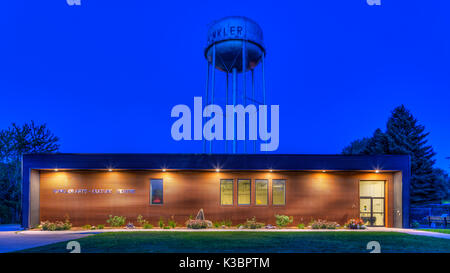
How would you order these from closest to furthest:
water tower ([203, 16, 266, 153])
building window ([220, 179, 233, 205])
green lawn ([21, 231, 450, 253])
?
green lawn ([21, 231, 450, 253]) → building window ([220, 179, 233, 205]) → water tower ([203, 16, 266, 153])

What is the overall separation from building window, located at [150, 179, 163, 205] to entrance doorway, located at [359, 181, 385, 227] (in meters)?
12.2

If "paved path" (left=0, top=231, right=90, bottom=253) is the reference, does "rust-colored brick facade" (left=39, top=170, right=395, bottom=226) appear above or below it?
above

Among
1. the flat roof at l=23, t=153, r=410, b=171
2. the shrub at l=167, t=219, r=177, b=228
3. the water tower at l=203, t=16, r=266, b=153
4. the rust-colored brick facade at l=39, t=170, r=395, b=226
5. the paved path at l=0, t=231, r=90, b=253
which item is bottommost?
the shrub at l=167, t=219, r=177, b=228

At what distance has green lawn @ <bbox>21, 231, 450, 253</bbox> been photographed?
36.7 feet

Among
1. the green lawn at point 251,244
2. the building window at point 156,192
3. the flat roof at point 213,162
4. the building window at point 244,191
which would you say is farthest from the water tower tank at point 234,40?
the green lawn at point 251,244

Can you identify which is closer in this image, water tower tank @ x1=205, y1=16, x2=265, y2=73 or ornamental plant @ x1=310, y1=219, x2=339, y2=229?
ornamental plant @ x1=310, y1=219, x2=339, y2=229

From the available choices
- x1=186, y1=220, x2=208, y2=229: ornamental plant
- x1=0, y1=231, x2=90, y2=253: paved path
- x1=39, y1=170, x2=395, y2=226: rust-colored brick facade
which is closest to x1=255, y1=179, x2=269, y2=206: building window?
x1=39, y1=170, x2=395, y2=226: rust-colored brick facade

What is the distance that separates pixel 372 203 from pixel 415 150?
20.8 meters

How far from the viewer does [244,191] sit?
19094 millimetres

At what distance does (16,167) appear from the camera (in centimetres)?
2933

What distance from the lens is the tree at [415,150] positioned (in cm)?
3459

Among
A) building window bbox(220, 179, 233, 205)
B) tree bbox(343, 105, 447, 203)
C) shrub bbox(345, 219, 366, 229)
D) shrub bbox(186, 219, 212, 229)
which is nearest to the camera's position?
shrub bbox(186, 219, 212, 229)

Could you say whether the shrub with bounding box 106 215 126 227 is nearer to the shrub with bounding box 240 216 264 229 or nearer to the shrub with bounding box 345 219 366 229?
the shrub with bounding box 240 216 264 229

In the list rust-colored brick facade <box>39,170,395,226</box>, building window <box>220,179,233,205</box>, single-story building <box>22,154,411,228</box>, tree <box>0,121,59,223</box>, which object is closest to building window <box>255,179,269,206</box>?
single-story building <box>22,154,411,228</box>
